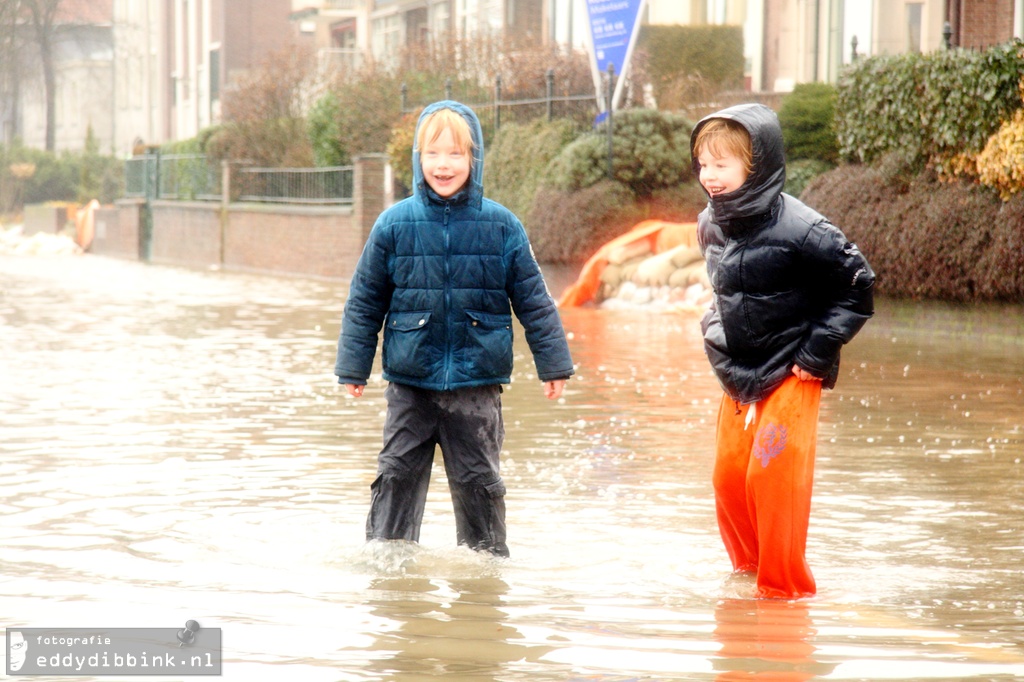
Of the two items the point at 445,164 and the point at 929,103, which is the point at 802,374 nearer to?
the point at 445,164

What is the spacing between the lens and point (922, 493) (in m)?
6.94

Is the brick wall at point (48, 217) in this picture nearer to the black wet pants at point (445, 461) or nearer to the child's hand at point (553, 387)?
the black wet pants at point (445, 461)

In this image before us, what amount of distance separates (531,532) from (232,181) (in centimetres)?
2849

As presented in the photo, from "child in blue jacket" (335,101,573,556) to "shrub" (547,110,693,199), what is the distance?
15.1 meters

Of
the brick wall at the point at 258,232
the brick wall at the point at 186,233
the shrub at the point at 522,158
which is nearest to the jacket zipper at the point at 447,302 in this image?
the shrub at the point at 522,158

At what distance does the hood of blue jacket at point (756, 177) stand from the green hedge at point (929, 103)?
10302mm

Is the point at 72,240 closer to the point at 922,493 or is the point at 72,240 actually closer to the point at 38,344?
the point at 38,344

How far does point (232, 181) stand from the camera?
33.6m

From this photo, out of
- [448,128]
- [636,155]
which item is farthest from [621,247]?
[448,128]

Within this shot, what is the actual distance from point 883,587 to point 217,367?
8.20 m

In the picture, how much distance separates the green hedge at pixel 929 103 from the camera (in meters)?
14.4

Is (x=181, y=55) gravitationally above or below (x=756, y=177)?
above

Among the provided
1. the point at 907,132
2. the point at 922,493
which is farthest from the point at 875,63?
the point at 922,493

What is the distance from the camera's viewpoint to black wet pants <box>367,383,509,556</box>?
5.27 meters
